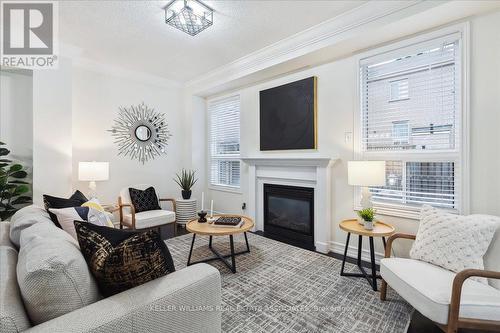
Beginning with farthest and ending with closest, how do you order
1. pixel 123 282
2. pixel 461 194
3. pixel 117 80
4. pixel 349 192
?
pixel 117 80
pixel 349 192
pixel 461 194
pixel 123 282

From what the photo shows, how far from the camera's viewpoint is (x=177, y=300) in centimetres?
102

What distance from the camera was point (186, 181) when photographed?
4500 mm

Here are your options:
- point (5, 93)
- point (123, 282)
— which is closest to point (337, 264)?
point (123, 282)

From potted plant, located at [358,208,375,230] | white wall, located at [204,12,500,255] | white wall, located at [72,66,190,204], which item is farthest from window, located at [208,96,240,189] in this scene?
potted plant, located at [358,208,375,230]

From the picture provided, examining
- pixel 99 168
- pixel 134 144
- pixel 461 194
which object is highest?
pixel 134 144

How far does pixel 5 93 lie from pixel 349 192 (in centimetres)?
492

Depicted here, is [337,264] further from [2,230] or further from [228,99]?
[228,99]

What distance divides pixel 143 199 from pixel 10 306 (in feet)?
10.3

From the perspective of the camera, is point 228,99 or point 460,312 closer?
point 460,312

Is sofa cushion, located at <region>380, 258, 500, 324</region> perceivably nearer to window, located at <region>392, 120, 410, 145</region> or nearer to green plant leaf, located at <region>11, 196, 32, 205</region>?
window, located at <region>392, 120, 410, 145</region>

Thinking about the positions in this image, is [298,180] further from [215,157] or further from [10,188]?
[10,188]

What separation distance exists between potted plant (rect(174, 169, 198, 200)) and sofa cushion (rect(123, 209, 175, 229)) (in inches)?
33.4

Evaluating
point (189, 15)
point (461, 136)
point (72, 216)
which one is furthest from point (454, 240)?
point (189, 15)

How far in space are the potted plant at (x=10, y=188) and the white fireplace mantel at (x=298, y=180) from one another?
310 cm
